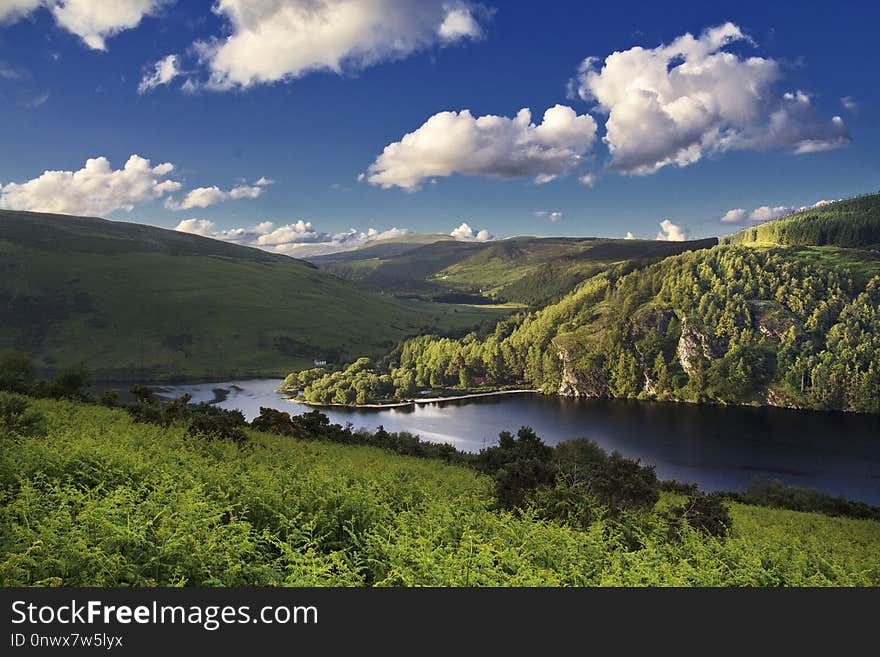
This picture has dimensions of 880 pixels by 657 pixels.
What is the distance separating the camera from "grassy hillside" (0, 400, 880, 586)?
11906 mm

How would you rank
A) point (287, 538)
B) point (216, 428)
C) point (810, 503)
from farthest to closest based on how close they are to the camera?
point (810, 503), point (216, 428), point (287, 538)

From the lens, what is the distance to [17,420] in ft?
91.6

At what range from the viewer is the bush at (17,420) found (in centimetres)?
2652

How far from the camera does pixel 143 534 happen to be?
1222 cm

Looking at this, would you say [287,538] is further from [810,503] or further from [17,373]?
[810,503]

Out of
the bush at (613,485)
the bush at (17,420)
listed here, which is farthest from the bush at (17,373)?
the bush at (613,485)

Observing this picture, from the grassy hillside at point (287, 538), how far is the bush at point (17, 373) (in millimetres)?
31141

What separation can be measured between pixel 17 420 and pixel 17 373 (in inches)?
1404

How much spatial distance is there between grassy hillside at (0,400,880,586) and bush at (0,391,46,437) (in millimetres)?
1813

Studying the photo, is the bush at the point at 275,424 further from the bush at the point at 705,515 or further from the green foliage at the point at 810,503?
the green foliage at the point at 810,503

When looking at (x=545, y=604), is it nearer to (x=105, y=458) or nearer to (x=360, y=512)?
(x=360, y=512)

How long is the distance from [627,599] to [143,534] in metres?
10.2

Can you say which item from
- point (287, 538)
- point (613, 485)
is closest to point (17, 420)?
point (287, 538)

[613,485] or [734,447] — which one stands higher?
[613,485]
